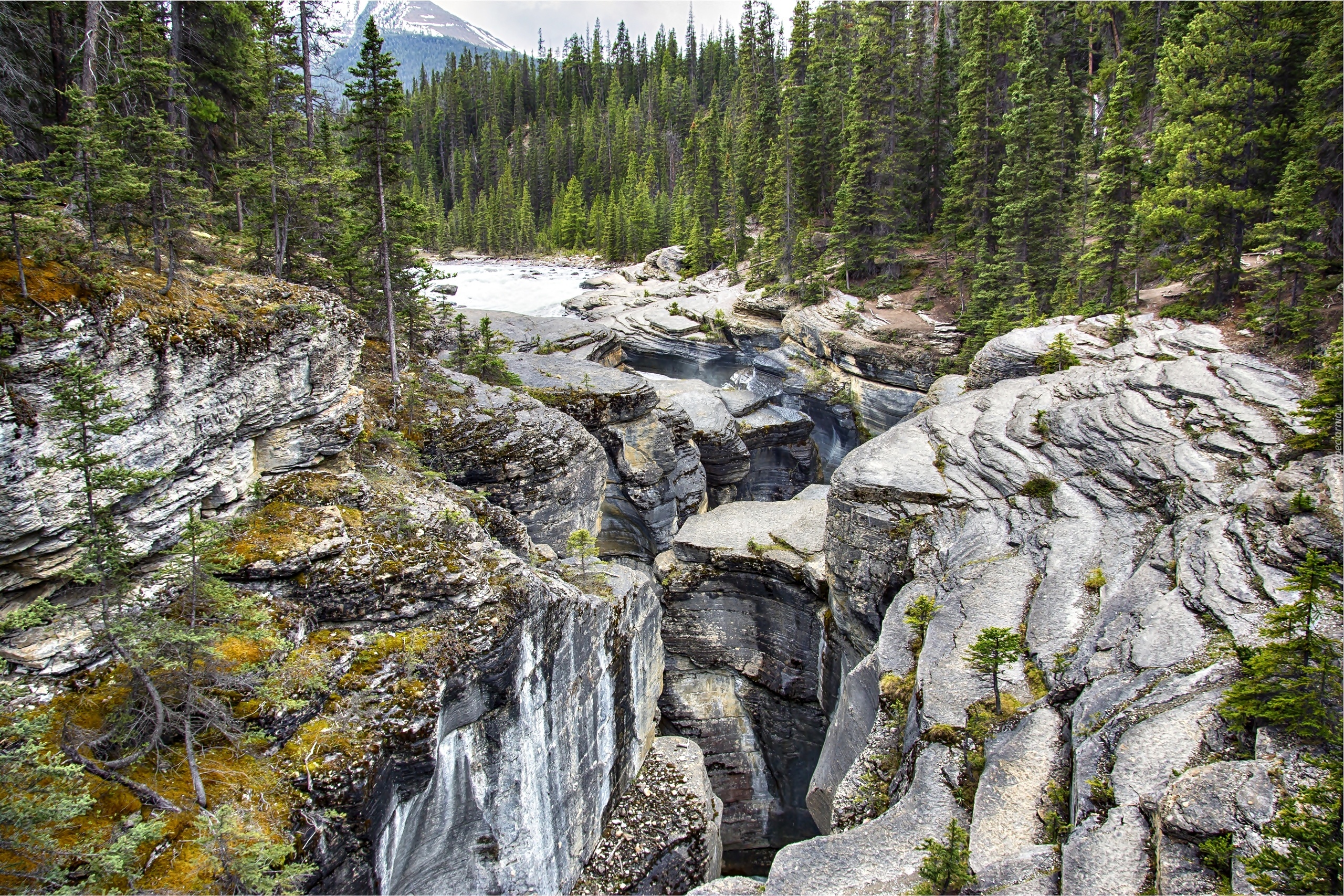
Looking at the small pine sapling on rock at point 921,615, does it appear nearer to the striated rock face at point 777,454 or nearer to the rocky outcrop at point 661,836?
the rocky outcrop at point 661,836

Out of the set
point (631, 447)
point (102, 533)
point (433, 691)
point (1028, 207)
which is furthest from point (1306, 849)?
point (1028, 207)

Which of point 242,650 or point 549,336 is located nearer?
point 242,650

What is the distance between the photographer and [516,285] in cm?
6109

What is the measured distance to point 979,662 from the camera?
40.0 ft

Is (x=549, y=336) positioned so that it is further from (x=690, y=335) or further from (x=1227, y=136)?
(x=1227, y=136)

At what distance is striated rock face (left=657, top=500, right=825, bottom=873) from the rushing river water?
26.8m

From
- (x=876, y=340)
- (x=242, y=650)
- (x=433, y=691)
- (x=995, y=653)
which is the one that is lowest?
(x=433, y=691)

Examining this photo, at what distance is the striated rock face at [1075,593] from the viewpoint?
8.98m

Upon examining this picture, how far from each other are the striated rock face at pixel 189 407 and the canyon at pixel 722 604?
7cm

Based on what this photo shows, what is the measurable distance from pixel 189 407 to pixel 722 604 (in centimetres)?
1813

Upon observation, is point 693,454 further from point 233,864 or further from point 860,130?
point 860,130

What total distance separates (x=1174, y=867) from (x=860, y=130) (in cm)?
4267

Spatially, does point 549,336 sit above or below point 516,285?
below

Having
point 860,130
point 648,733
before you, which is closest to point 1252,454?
point 648,733
